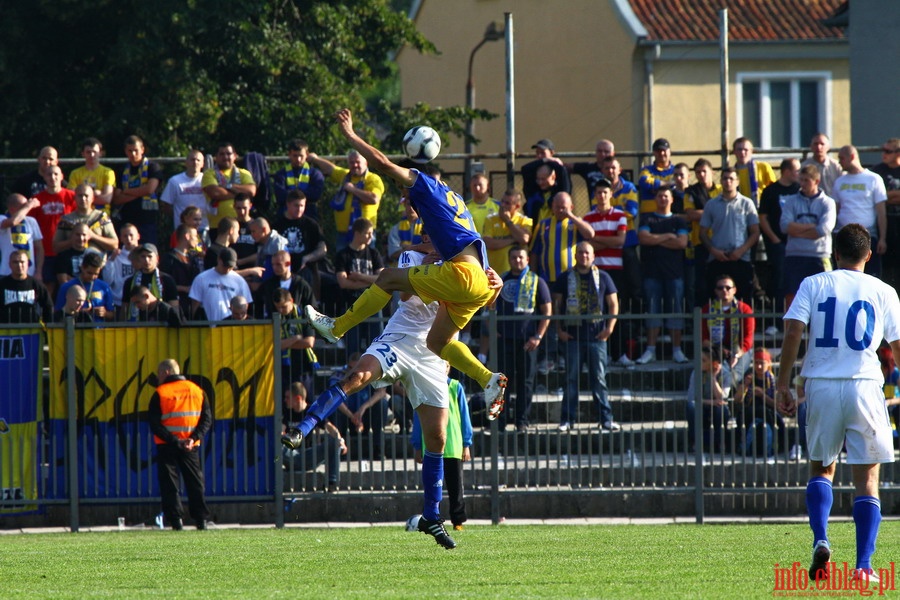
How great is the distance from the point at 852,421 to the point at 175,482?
25.9ft

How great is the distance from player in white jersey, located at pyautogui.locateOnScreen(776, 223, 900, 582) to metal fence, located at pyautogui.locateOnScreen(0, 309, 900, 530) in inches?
231

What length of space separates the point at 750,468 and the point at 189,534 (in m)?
5.93

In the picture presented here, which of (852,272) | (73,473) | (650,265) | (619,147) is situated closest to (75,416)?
(73,473)

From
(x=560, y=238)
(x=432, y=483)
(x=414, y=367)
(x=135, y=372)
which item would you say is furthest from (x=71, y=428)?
(x=560, y=238)

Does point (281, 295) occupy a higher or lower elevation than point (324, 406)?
higher

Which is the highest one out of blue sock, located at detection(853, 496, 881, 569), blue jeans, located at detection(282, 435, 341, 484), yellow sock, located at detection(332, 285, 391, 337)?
yellow sock, located at detection(332, 285, 391, 337)

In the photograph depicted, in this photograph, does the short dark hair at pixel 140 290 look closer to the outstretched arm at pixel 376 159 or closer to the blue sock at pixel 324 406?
the blue sock at pixel 324 406

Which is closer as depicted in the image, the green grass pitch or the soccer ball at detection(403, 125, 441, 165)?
the green grass pitch

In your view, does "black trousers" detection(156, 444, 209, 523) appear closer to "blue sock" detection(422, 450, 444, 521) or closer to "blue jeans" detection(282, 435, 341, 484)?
"blue jeans" detection(282, 435, 341, 484)

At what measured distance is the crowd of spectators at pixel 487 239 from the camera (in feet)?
48.9

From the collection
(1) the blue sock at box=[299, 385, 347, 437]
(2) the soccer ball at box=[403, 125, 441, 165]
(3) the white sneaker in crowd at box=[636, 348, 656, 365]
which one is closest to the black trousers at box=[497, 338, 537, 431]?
(3) the white sneaker in crowd at box=[636, 348, 656, 365]

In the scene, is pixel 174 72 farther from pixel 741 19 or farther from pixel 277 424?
pixel 741 19

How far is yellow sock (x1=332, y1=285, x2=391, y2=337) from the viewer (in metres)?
9.98

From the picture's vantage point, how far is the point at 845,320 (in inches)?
319
